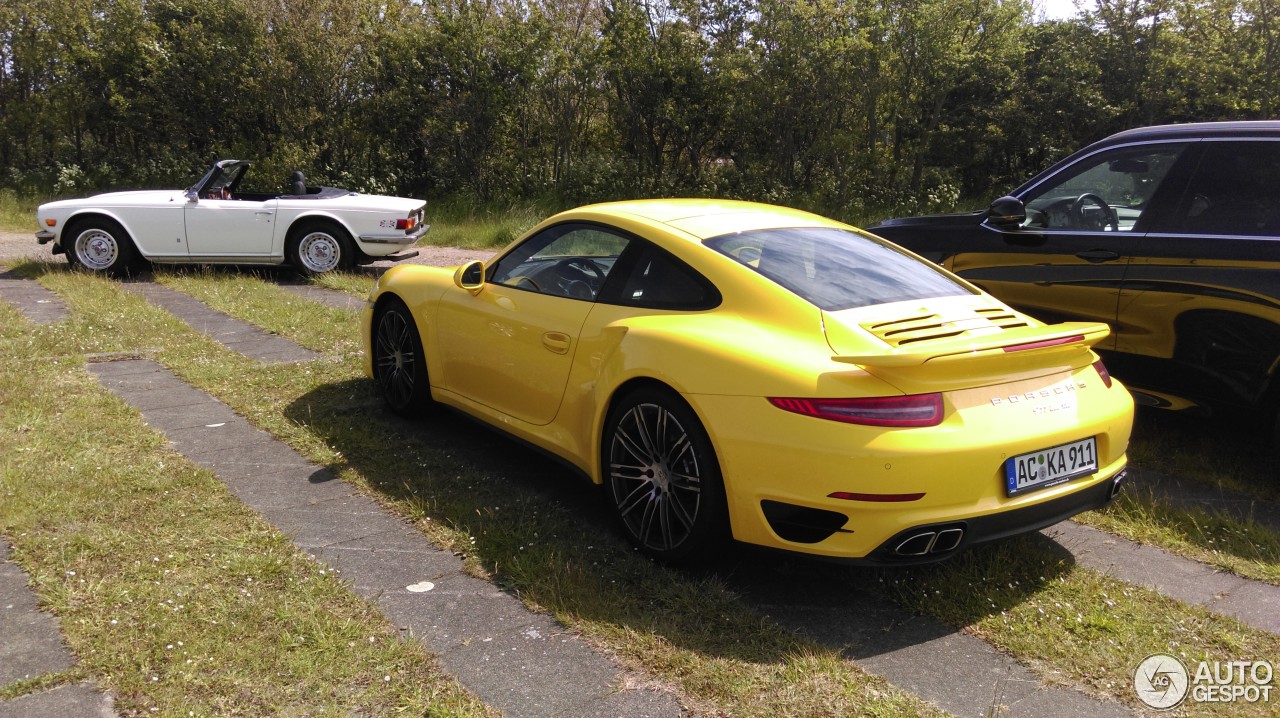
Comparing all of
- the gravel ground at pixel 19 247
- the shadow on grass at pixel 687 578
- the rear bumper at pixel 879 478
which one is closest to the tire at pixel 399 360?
the shadow on grass at pixel 687 578

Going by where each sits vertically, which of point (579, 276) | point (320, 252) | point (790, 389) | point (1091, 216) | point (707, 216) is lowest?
point (320, 252)

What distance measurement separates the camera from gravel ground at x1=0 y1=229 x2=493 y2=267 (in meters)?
12.8

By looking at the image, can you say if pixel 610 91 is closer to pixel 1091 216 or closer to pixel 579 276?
pixel 1091 216

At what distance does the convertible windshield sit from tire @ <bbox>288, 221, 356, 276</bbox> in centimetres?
821

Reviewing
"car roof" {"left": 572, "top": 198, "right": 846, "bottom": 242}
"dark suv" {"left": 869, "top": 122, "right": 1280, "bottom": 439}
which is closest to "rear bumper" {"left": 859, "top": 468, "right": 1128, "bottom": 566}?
"car roof" {"left": 572, "top": 198, "right": 846, "bottom": 242}

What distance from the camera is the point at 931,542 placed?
329cm

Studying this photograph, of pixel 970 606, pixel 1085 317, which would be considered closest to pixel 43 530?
pixel 970 606

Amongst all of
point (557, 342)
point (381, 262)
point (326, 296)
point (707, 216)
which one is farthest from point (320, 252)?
point (707, 216)

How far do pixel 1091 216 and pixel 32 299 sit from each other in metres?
9.47

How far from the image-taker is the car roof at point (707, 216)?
425cm

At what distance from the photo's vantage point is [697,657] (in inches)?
126

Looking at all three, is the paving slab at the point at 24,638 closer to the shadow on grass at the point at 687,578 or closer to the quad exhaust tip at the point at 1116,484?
the shadow on grass at the point at 687,578

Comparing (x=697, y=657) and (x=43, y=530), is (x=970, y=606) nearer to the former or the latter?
(x=697, y=657)

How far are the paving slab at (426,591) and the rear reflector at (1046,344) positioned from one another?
5.38ft
